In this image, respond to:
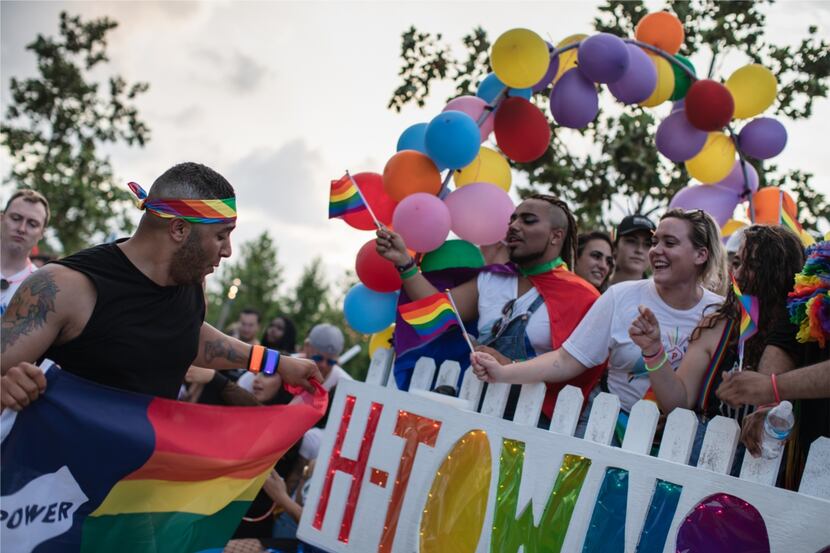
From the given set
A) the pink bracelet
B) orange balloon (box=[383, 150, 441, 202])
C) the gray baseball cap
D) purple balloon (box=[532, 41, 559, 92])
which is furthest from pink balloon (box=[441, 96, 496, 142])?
the pink bracelet

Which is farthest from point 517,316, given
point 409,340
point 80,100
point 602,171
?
point 80,100

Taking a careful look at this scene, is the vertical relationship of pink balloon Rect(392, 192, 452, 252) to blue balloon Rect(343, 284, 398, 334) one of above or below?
above

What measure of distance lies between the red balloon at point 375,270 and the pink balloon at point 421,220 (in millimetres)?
204

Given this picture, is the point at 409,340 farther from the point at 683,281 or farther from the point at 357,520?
the point at 683,281

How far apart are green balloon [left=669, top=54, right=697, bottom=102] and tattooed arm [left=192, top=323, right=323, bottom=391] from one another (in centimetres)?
338

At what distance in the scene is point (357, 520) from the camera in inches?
162

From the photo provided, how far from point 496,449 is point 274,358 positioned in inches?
42.8

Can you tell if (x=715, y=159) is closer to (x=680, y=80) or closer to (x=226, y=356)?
(x=680, y=80)

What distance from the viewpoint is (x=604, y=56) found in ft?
15.9

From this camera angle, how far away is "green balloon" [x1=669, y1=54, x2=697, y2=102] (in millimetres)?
5377

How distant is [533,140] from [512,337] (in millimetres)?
1556

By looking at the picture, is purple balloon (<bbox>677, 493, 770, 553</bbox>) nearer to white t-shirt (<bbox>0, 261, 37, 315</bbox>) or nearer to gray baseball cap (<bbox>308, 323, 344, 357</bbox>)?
gray baseball cap (<bbox>308, 323, 344, 357</bbox>)

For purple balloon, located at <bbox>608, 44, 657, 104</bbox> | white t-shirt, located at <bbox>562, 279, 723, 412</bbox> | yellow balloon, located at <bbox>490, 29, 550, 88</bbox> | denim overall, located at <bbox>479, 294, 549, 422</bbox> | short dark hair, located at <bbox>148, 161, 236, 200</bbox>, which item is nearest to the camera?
short dark hair, located at <bbox>148, 161, 236, 200</bbox>

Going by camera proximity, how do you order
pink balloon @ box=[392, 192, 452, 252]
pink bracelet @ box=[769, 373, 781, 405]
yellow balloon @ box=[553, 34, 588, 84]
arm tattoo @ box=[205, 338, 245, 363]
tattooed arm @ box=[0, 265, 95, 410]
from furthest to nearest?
yellow balloon @ box=[553, 34, 588, 84]
pink balloon @ box=[392, 192, 452, 252]
arm tattoo @ box=[205, 338, 245, 363]
pink bracelet @ box=[769, 373, 781, 405]
tattooed arm @ box=[0, 265, 95, 410]
